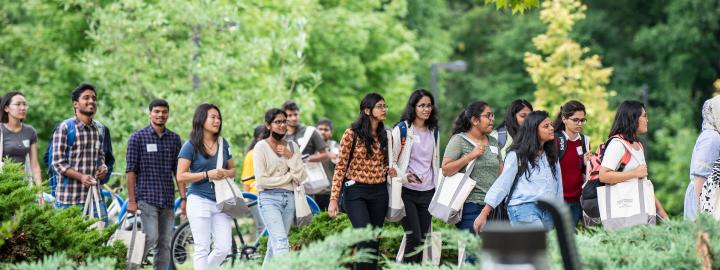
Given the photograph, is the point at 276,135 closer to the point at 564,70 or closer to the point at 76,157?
the point at 76,157

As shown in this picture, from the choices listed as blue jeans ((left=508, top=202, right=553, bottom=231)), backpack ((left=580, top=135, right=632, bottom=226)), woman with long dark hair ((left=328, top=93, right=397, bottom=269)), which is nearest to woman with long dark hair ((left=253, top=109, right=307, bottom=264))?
woman with long dark hair ((left=328, top=93, right=397, bottom=269))

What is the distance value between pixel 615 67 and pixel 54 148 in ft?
116

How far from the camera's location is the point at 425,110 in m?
10.5

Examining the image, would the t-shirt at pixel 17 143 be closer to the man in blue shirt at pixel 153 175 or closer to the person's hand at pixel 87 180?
the person's hand at pixel 87 180

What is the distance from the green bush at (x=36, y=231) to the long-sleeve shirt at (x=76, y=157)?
2254 millimetres

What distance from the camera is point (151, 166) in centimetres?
1105

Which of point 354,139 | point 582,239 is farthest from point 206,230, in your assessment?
point 582,239

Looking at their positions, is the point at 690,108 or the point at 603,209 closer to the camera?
the point at 603,209

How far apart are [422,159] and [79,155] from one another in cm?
323

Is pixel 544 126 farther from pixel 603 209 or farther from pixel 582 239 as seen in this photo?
pixel 582 239

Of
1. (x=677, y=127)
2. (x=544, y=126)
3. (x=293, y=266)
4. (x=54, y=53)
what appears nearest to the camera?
(x=293, y=266)

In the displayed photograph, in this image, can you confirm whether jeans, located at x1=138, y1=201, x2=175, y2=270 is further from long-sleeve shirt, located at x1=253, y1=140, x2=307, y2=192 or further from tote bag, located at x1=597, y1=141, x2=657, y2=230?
tote bag, located at x1=597, y1=141, x2=657, y2=230

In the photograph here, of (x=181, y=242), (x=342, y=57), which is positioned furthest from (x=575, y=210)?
(x=342, y=57)

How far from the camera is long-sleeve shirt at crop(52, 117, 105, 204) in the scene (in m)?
11.1
